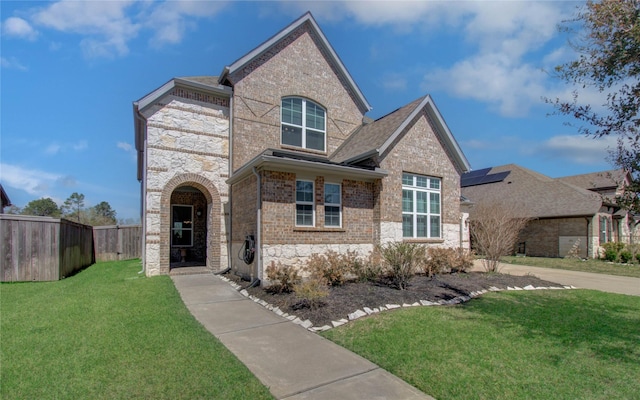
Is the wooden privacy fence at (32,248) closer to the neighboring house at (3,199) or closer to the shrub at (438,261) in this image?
the shrub at (438,261)

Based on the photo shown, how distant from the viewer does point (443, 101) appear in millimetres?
13352


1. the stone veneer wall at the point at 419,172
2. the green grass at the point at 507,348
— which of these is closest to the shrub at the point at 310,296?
the green grass at the point at 507,348

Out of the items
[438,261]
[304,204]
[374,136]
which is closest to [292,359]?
[304,204]

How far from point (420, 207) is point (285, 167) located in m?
5.97

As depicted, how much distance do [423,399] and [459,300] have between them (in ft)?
18.0

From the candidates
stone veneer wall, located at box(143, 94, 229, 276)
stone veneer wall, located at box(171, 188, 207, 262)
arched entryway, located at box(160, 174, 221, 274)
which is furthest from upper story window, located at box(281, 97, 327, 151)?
stone veneer wall, located at box(171, 188, 207, 262)

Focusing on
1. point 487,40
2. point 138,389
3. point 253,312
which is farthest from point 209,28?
point 138,389

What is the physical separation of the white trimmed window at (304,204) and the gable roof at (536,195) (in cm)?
1849

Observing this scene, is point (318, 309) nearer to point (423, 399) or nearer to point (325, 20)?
point (423, 399)

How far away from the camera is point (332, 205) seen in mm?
10703

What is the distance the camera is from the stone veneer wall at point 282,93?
13070 millimetres

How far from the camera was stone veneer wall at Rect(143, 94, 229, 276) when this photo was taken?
37.5 ft

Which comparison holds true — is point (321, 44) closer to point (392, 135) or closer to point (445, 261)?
point (392, 135)

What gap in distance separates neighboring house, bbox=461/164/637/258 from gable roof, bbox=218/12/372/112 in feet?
28.3
